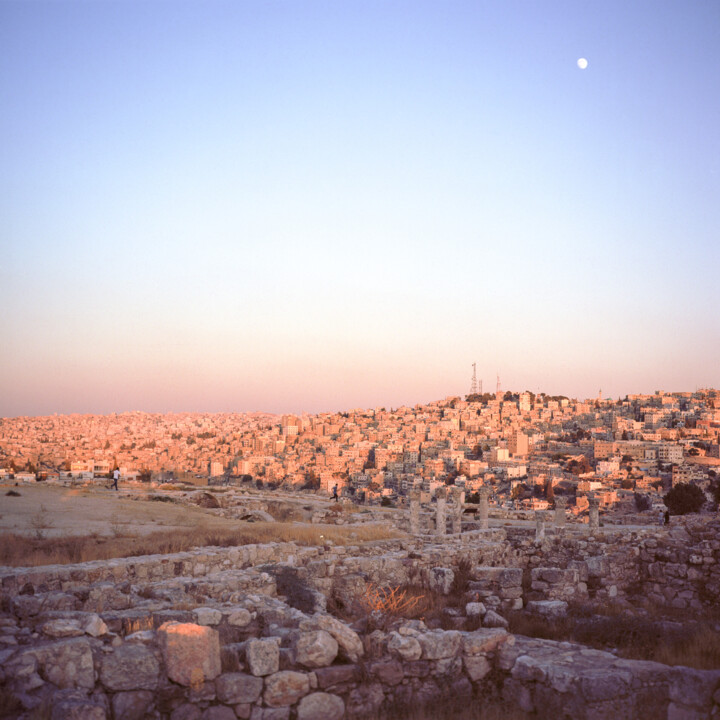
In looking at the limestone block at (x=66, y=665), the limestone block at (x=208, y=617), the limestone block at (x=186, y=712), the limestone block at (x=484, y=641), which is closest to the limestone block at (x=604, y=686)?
the limestone block at (x=484, y=641)

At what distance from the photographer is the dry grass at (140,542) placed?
1052 centimetres

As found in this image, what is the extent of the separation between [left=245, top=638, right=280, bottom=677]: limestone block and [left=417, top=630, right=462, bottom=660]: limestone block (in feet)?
4.08

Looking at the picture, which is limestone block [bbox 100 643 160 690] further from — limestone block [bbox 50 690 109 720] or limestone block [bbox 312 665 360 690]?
limestone block [bbox 312 665 360 690]

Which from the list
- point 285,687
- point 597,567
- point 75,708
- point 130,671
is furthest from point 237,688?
point 597,567

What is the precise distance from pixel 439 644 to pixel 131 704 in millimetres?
2369

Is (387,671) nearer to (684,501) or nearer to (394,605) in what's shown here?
(394,605)

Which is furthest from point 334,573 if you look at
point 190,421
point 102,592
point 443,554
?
point 190,421

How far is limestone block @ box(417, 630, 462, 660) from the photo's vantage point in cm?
495

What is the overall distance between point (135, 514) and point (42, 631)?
1436 cm

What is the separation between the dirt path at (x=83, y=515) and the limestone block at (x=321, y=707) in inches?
414

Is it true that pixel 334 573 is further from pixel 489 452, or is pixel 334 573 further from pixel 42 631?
pixel 489 452

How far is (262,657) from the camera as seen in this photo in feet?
14.3

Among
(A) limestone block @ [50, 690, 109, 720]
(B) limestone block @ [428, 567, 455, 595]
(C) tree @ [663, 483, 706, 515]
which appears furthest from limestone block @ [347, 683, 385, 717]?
(C) tree @ [663, 483, 706, 515]

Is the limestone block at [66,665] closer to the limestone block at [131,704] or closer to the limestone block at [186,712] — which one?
the limestone block at [131,704]
